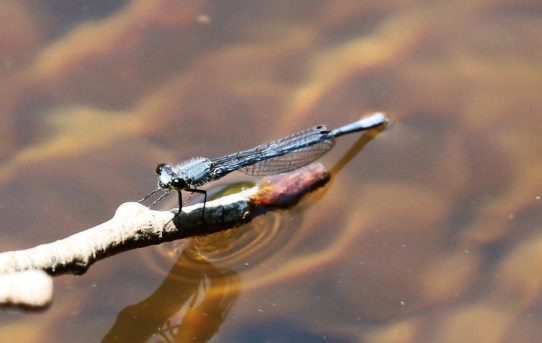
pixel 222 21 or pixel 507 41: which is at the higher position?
pixel 222 21

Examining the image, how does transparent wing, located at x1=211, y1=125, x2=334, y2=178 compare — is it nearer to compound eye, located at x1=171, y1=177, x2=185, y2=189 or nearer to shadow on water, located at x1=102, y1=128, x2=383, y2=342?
compound eye, located at x1=171, y1=177, x2=185, y2=189

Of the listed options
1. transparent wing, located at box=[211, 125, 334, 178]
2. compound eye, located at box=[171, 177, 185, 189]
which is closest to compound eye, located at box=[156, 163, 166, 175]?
compound eye, located at box=[171, 177, 185, 189]

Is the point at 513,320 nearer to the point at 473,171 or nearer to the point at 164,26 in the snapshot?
the point at 473,171

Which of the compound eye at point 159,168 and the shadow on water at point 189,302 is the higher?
the compound eye at point 159,168

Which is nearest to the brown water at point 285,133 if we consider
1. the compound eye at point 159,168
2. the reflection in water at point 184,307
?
the reflection in water at point 184,307

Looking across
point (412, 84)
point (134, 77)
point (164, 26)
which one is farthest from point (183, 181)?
point (412, 84)

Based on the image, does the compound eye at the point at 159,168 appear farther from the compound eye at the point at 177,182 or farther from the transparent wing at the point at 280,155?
the transparent wing at the point at 280,155

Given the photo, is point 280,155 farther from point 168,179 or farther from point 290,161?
point 168,179

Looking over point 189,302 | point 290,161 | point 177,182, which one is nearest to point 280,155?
point 290,161

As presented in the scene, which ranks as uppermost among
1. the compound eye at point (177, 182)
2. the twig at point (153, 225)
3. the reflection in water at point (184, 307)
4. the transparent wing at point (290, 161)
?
→ the transparent wing at point (290, 161)
